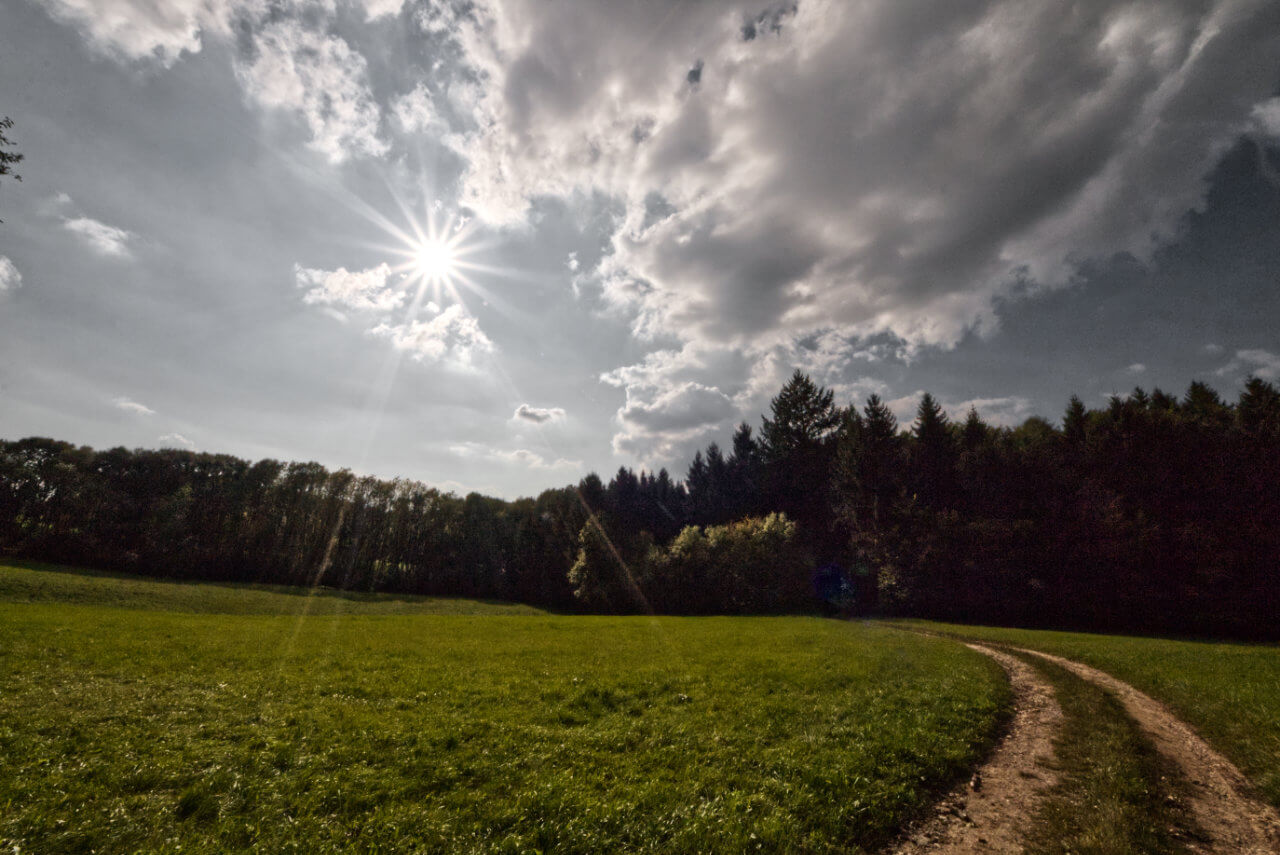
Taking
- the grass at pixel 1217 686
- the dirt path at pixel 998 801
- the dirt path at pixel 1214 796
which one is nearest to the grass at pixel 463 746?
the dirt path at pixel 998 801

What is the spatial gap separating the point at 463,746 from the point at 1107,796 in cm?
1492

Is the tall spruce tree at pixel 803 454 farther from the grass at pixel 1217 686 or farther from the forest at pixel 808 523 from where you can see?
the grass at pixel 1217 686

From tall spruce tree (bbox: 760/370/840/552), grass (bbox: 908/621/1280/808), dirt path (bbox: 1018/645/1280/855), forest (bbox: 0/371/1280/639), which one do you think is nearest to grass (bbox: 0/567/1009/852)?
dirt path (bbox: 1018/645/1280/855)

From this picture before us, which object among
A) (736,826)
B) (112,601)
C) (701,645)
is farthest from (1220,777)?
(112,601)

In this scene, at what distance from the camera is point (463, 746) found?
1184 cm

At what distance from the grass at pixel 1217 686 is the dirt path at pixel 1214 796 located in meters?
0.38

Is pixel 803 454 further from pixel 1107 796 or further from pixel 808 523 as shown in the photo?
pixel 1107 796

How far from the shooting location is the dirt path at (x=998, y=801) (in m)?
8.71

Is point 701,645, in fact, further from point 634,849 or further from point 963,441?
point 963,441

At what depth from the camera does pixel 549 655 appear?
2386 cm

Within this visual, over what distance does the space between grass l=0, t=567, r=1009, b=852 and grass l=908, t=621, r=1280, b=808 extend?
5271 mm

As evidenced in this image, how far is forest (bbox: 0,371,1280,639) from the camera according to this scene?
4878 cm

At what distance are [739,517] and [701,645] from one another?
215 feet

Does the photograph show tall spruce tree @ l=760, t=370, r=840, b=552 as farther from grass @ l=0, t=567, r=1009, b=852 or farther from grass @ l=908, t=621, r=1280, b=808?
grass @ l=0, t=567, r=1009, b=852
